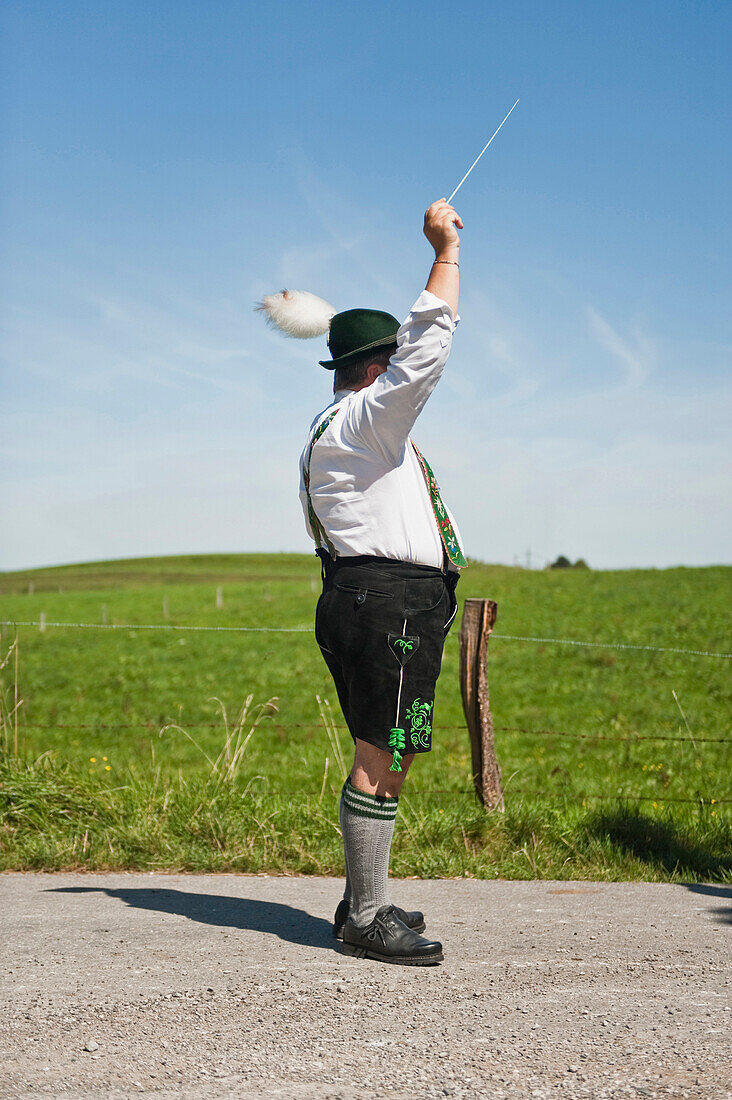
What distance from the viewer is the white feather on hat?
3.62m

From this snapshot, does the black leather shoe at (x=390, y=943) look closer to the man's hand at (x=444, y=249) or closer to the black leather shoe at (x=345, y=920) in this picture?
the black leather shoe at (x=345, y=920)

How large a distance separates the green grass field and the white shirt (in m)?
2.26

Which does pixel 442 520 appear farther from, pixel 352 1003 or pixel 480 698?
pixel 480 698

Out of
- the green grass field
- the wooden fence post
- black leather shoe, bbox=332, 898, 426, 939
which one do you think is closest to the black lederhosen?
black leather shoe, bbox=332, 898, 426, 939

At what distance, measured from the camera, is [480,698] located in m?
5.93

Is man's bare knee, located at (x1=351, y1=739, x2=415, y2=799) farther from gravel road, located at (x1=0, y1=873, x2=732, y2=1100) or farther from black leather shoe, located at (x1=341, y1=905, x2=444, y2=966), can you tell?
gravel road, located at (x1=0, y1=873, x2=732, y2=1100)

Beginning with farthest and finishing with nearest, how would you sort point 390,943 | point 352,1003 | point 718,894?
1. point 718,894
2. point 390,943
3. point 352,1003

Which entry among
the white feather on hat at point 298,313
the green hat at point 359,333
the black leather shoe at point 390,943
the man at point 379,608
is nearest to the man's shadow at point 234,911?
the black leather shoe at point 390,943

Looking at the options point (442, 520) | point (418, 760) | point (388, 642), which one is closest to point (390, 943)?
point (388, 642)

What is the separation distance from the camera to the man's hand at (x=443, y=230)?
3262 millimetres

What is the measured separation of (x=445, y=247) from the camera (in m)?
3.26

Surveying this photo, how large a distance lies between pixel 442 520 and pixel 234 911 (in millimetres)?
1859

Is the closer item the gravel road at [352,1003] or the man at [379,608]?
the gravel road at [352,1003]

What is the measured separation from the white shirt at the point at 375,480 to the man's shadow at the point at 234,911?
1.45 metres
